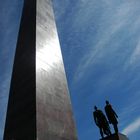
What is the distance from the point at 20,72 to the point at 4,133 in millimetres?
2875

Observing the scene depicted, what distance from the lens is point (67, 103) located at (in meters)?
9.66

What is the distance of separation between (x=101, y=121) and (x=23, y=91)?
4.61 m

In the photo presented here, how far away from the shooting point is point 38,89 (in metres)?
8.33

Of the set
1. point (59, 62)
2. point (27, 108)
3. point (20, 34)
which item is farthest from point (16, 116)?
point (20, 34)

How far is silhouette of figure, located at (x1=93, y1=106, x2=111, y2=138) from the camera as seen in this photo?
35.4 ft

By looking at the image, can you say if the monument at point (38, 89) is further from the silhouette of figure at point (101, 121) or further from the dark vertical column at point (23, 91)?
the silhouette of figure at point (101, 121)

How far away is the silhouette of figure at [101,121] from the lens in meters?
10.8

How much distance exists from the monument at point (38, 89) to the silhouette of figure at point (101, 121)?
84.7 inches

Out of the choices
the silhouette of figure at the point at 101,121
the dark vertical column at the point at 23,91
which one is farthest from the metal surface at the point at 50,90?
the silhouette of figure at the point at 101,121

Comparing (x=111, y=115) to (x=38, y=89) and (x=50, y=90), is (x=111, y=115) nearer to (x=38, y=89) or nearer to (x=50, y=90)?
(x=50, y=90)

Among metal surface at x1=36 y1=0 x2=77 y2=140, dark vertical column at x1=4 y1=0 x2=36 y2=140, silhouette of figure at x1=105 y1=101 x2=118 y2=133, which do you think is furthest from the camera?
silhouette of figure at x1=105 y1=101 x2=118 y2=133

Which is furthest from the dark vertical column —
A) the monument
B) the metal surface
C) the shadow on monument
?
the shadow on monument

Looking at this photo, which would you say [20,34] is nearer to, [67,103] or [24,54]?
[24,54]

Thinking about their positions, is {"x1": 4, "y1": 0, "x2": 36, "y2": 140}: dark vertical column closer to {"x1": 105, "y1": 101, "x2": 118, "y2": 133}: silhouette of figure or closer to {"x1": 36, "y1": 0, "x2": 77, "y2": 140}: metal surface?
{"x1": 36, "y1": 0, "x2": 77, "y2": 140}: metal surface
